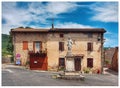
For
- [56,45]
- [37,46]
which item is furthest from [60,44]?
[37,46]

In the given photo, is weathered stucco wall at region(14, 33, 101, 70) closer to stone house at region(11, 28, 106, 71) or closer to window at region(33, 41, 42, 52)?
stone house at region(11, 28, 106, 71)

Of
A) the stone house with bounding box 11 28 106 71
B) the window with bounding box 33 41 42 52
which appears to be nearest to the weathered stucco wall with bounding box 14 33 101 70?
the stone house with bounding box 11 28 106 71

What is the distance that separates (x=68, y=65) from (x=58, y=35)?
9.14m

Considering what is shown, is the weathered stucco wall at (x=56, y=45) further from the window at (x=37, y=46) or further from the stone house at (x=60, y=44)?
the window at (x=37, y=46)

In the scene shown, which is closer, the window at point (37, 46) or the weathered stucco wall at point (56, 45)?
the weathered stucco wall at point (56, 45)

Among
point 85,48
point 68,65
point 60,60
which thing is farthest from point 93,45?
point 68,65

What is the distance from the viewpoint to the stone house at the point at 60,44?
30.3 metres

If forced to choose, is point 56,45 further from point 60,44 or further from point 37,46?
point 37,46

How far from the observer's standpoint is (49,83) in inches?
716

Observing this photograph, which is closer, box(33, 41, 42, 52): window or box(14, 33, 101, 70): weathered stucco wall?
box(14, 33, 101, 70): weathered stucco wall

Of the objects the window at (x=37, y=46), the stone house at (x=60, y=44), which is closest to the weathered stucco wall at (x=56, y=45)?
the stone house at (x=60, y=44)

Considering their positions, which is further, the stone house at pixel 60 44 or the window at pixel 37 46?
the window at pixel 37 46

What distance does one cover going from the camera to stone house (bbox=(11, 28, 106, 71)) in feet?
99.4

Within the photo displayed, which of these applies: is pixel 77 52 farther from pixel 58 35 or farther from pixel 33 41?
pixel 33 41
